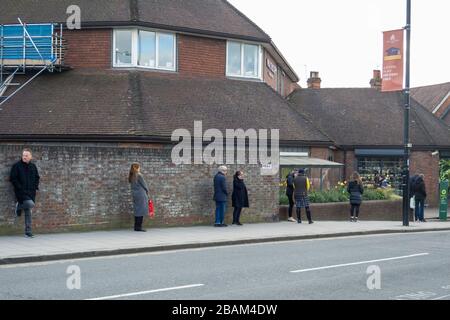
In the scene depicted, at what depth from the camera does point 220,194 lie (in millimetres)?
19578

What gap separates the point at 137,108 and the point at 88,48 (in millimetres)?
3883

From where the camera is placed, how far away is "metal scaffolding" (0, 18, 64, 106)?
81.2 ft

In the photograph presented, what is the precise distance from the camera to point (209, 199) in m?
20.3

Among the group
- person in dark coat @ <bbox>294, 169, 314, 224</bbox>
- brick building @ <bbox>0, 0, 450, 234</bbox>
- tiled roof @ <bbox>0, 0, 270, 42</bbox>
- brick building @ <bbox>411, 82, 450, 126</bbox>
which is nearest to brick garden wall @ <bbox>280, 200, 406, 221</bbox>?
person in dark coat @ <bbox>294, 169, 314, 224</bbox>

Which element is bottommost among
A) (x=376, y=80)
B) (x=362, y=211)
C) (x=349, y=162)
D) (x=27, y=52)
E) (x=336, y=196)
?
(x=362, y=211)

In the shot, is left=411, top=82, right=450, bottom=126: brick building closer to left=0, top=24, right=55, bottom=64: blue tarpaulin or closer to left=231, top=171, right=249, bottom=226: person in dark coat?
left=231, top=171, right=249, bottom=226: person in dark coat

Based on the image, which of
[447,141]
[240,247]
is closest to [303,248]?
[240,247]

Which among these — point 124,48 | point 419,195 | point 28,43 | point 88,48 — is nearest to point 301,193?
point 419,195

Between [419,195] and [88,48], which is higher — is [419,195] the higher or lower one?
the lower one

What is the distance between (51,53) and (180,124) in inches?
222

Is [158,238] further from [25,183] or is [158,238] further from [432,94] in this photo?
[432,94]

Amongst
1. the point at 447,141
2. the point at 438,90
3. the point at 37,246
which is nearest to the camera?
the point at 37,246

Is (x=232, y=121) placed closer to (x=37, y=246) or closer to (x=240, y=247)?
(x=240, y=247)

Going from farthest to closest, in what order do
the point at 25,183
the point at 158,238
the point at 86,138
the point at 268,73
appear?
the point at 268,73
the point at 86,138
the point at 158,238
the point at 25,183
